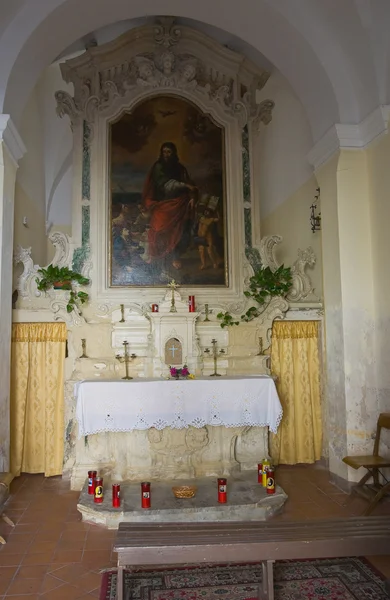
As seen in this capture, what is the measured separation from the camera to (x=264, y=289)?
23.2ft

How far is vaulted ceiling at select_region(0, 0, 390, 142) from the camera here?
5781 mm

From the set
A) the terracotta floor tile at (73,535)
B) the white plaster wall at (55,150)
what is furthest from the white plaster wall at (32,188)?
the terracotta floor tile at (73,535)

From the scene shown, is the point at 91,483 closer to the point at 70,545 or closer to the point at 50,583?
the point at 70,545

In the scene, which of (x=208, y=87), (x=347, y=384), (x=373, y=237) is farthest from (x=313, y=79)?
(x=347, y=384)

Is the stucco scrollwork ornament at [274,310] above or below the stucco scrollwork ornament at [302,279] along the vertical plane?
below

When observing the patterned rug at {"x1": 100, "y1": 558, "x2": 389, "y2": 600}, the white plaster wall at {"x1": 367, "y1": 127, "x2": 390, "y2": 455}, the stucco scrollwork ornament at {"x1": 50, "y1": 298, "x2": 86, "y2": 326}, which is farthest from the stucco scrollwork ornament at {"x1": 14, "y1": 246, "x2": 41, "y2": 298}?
the white plaster wall at {"x1": 367, "y1": 127, "x2": 390, "y2": 455}

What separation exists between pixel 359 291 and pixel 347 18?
10.8 ft

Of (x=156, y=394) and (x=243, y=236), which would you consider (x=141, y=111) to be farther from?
(x=156, y=394)

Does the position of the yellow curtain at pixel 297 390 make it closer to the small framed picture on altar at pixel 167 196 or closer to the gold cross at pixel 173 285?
the small framed picture on altar at pixel 167 196

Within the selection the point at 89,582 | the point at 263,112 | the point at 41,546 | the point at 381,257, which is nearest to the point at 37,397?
the point at 41,546

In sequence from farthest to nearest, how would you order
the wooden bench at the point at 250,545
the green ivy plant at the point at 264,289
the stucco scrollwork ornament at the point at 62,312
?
the green ivy plant at the point at 264,289
the stucco scrollwork ornament at the point at 62,312
the wooden bench at the point at 250,545

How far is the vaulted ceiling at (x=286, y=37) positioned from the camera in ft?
19.0

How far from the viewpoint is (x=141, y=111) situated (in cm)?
757

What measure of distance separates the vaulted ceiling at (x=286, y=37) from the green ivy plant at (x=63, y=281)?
2056 millimetres
